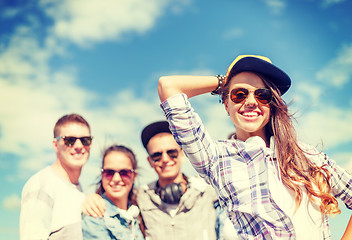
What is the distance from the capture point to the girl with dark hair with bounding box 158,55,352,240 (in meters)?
2.22

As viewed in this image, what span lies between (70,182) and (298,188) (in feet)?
14.8

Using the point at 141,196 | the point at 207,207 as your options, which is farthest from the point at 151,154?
the point at 207,207

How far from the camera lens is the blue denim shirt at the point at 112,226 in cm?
453

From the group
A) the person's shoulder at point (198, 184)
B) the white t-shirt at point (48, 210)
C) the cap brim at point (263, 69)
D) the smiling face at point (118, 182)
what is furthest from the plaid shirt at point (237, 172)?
the white t-shirt at point (48, 210)

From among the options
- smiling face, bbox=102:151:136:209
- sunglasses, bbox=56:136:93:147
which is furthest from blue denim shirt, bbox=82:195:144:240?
sunglasses, bbox=56:136:93:147

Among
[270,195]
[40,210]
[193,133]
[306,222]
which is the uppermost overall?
[40,210]

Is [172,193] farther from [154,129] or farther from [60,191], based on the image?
[60,191]

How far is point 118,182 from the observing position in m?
5.12

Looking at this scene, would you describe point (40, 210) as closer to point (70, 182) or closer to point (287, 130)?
point (70, 182)

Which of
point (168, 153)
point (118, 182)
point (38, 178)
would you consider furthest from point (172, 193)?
point (38, 178)

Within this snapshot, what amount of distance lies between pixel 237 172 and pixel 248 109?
1.85 ft

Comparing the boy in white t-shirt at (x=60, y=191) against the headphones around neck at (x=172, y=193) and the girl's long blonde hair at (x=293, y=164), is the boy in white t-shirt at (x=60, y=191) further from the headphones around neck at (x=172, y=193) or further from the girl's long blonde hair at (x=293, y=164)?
the girl's long blonde hair at (x=293, y=164)

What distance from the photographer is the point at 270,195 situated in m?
2.28

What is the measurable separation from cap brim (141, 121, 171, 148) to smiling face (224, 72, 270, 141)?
288 centimetres
